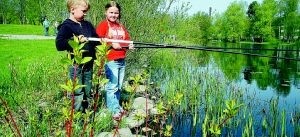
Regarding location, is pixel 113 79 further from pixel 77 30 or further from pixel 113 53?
pixel 77 30

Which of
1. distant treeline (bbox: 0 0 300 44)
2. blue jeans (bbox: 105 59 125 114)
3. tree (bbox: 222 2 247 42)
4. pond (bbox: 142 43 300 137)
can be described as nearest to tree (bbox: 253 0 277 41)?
distant treeline (bbox: 0 0 300 44)

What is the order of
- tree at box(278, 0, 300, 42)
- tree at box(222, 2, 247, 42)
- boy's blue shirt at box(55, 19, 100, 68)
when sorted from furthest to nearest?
tree at box(222, 2, 247, 42), tree at box(278, 0, 300, 42), boy's blue shirt at box(55, 19, 100, 68)

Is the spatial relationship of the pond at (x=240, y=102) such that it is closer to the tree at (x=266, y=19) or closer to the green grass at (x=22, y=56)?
the green grass at (x=22, y=56)

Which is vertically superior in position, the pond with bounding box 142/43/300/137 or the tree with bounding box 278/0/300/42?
the tree with bounding box 278/0/300/42

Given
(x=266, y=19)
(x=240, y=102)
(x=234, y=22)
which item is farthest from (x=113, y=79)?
(x=234, y=22)

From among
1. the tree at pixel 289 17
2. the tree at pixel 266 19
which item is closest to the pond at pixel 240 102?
the tree at pixel 289 17

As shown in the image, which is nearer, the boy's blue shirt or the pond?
the boy's blue shirt

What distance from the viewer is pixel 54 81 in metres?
7.27

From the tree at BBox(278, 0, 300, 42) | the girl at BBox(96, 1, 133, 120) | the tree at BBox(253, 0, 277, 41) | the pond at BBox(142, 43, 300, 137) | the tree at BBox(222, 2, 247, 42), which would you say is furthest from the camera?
the tree at BBox(222, 2, 247, 42)

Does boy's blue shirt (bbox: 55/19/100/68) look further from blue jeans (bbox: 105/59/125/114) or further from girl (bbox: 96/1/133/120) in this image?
blue jeans (bbox: 105/59/125/114)

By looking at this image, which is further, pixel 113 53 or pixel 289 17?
pixel 289 17

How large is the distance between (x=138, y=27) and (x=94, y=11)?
106 centimetres

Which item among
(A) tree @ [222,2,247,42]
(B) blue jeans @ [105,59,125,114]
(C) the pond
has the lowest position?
(C) the pond

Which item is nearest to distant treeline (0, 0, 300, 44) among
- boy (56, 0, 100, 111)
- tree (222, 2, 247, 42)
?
tree (222, 2, 247, 42)
